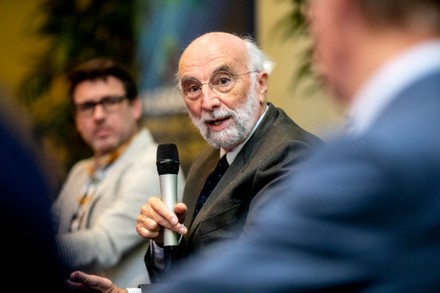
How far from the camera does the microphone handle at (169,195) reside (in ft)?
7.03

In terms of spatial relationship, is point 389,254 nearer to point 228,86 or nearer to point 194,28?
point 228,86

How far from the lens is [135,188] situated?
3051 mm

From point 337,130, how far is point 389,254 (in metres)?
0.13

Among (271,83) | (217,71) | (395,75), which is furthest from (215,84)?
(395,75)

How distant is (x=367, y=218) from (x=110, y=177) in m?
2.72

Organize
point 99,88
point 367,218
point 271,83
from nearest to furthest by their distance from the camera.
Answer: point 367,218 < point 99,88 < point 271,83

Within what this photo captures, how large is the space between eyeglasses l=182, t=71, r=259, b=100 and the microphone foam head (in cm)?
26

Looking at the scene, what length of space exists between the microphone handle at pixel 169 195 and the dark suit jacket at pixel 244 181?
74mm

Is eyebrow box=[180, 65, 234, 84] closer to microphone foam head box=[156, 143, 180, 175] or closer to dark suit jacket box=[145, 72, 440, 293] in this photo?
microphone foam head box=[156, 143, 180, 175]

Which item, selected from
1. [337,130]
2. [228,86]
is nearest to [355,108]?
[337,130]

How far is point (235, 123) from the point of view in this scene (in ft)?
7.79

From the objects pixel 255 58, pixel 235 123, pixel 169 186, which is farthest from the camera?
pixel 255 58

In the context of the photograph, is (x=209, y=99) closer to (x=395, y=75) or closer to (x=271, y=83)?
(x=271, y=83)

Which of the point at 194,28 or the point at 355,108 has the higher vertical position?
the point at 194,28
